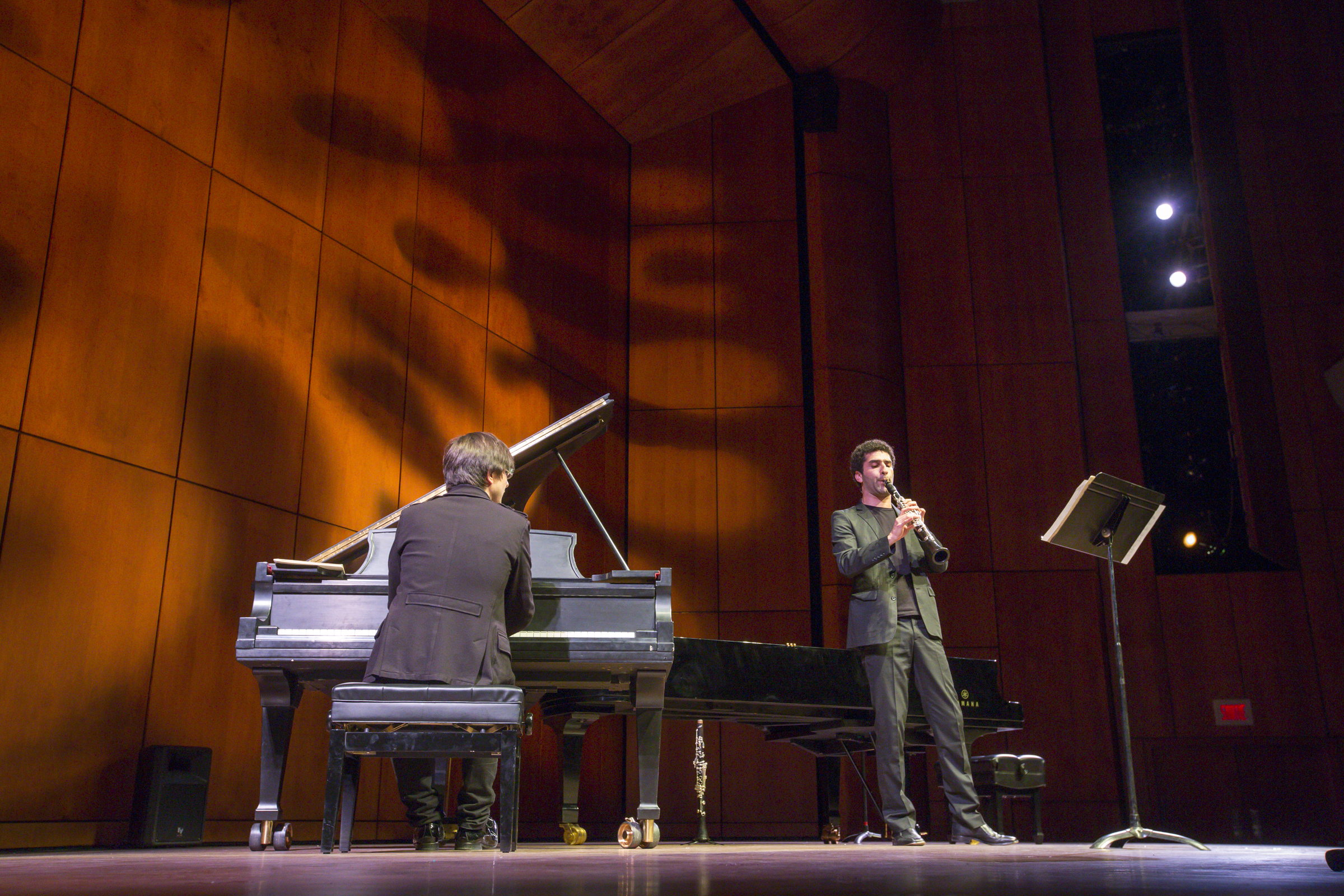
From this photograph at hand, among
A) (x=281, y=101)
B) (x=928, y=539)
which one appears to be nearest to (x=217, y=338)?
(x=281, y=101)

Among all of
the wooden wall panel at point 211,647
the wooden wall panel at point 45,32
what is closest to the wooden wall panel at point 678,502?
the wooden wall panel at point 211,647

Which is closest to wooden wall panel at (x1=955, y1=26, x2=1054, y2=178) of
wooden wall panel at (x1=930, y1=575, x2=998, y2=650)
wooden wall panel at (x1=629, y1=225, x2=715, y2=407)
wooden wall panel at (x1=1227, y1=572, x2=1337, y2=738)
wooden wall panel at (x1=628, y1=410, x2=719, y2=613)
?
wooden wall panel at (x1=629, y1=225, x2=715, y2=407)

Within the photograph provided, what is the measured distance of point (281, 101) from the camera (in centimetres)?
504

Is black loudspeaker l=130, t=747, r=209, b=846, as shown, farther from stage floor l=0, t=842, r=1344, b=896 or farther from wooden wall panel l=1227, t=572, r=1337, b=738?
wooden wall panel l=1227, t=572, r=1337, b=738

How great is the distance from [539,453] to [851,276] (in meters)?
4.18

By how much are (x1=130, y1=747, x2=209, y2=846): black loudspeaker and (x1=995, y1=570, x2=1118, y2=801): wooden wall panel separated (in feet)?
15.4

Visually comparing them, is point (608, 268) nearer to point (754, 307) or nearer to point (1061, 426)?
point (754, 307)

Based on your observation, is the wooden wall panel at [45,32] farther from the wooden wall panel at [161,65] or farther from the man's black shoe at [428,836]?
the man's black shoe at [428,836]

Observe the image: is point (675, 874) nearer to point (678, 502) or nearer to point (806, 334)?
point (678, 502)

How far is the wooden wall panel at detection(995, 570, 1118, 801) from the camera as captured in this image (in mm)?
6602

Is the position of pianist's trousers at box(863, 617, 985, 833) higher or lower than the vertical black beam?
lower

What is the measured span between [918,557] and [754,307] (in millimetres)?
3836

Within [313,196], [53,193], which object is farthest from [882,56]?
[53,193]

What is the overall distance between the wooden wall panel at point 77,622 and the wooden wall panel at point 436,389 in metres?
1.54
